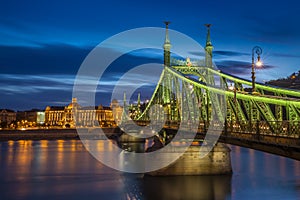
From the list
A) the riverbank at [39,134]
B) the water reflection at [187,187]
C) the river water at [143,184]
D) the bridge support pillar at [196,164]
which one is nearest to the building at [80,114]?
the riverbank at [39,134]

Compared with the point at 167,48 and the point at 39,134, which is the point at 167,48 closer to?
the point at 167,48

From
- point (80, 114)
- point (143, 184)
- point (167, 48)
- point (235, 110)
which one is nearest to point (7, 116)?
point (80, 114)

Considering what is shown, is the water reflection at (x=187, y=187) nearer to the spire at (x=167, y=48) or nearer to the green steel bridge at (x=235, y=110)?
the green steel bridge at (x=235, y=110)

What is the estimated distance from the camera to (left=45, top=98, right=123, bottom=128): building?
18462cm

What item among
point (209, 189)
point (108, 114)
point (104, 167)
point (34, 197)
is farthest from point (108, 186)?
point (108, 114)

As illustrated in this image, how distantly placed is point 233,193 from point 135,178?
954 centimetres

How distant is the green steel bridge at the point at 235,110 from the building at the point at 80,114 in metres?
118

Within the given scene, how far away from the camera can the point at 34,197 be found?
2748 centimetres

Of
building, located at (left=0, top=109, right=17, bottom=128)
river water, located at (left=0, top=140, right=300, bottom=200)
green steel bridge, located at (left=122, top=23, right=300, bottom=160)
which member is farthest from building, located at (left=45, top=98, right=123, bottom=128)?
river water, located at (left=0, top=140, right=300, bottom=200)

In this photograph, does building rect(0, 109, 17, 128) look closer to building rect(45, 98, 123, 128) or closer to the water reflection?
building rect(45, 98, 123, 128)

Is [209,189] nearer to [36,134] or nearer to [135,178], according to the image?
[135,178]

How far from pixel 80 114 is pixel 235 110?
557 ft

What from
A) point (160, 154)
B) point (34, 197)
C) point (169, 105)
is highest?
point (169, 105)

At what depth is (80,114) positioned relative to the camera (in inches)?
7431
